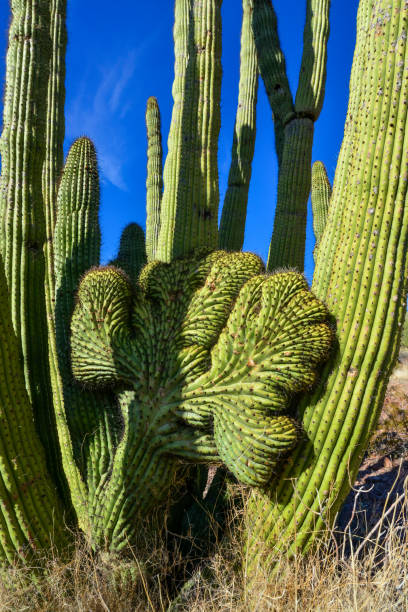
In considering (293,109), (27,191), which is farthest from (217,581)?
(293,109)

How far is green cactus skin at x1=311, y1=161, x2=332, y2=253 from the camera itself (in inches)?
273

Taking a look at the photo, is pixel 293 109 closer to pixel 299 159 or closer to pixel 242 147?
pixel 299 159

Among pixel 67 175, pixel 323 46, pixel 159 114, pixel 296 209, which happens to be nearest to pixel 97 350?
pixel 67 175

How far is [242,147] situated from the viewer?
6469 mm

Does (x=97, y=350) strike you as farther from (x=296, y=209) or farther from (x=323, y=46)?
(x=323, y=46)

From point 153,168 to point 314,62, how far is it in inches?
108

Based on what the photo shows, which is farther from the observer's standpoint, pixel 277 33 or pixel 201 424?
pixel 277 33

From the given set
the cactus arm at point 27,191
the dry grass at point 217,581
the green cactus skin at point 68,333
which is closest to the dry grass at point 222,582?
the dry grass at point 217,581

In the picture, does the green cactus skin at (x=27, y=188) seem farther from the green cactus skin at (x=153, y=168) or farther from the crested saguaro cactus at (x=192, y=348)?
the green cactus skin at (x=153, y=168)

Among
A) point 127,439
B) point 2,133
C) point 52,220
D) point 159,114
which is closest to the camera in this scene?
point 127,439

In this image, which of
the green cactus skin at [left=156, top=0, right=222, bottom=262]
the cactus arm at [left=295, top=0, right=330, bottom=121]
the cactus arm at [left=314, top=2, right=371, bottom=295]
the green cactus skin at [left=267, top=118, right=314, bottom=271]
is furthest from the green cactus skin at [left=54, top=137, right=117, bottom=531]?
the cactus arm at [left=295, top=0, right=330, bottom=121]

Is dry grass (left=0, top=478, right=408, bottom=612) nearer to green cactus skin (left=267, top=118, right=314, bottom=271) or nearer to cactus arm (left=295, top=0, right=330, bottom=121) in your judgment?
green cactus skin (left=267, top=118, right=314, bottom=271)

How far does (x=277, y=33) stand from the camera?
6.11 meters

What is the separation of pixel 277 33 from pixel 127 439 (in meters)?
5.41
